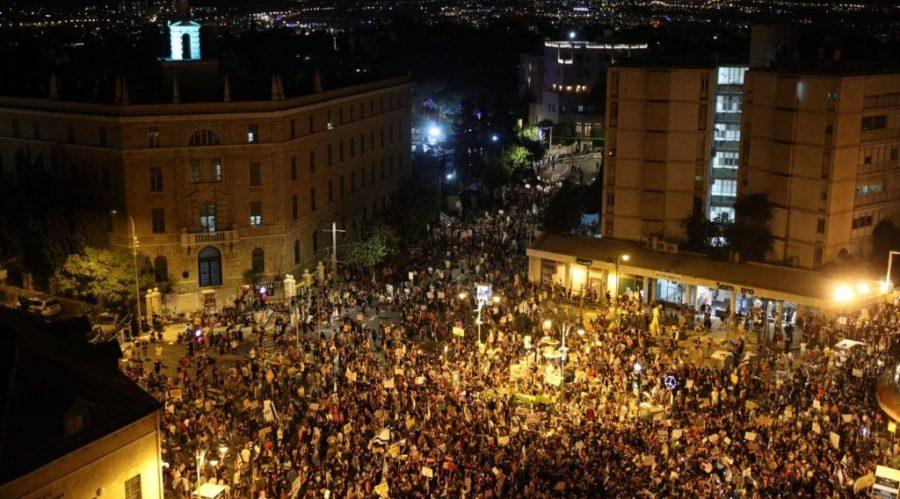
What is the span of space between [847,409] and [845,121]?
24011 millimetres

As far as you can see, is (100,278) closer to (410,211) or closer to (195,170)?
(195,170)

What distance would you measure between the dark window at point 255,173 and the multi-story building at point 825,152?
28894 mm

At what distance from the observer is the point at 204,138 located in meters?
56.2

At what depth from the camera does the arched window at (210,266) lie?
56.8 metres

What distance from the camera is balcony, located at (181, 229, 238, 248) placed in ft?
182

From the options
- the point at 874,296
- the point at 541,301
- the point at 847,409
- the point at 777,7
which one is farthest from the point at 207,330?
the point at 777,7

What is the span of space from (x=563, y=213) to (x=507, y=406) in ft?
103

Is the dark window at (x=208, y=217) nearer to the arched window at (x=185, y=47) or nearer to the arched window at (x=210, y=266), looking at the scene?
the arched window at (x=210, y=266)

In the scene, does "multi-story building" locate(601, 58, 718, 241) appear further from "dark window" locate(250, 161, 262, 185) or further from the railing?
the railing

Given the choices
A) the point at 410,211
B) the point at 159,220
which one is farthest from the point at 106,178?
the point at 410,211

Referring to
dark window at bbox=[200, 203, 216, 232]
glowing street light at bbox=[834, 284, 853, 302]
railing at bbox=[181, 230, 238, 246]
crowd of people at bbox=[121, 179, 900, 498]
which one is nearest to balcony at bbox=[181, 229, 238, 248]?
railing at bbox=[181, 230, 238, 246]

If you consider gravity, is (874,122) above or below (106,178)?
above

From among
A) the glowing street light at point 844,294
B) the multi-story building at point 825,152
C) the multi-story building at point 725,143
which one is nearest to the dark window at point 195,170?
the multi-story building at point 725,143

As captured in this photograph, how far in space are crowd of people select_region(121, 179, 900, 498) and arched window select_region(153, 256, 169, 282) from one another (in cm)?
751
